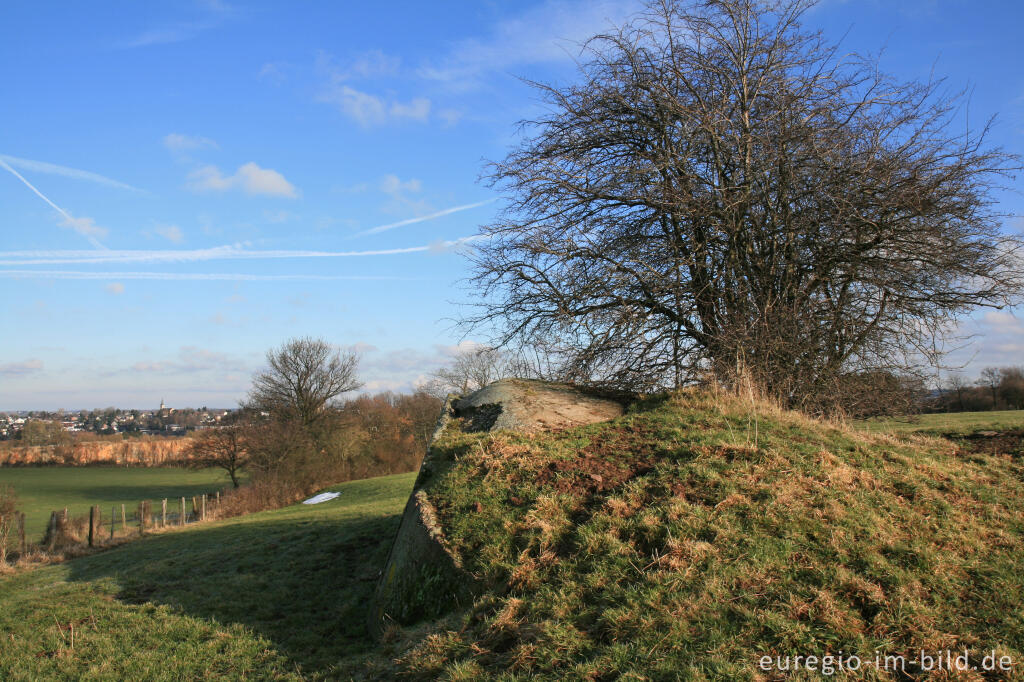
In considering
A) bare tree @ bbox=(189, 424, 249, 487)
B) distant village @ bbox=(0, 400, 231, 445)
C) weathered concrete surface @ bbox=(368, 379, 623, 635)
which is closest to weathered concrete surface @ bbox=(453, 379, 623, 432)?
weathered concrete surface @ bbox=(368, 379, 623, 635)

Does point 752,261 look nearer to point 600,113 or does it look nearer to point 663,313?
point 663,313

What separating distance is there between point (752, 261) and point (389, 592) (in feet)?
Result: 27.2

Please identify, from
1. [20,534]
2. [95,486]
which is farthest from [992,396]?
[95,486]

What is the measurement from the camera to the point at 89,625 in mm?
7977

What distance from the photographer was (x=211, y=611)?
8211 millimetres

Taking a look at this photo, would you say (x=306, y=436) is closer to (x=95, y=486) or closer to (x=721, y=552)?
(x=95, y=486)

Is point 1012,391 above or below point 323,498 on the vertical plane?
above

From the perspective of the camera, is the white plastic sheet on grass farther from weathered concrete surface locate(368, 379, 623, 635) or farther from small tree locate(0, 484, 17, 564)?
weathered concrete surface locate(368, 379, 623, 635)

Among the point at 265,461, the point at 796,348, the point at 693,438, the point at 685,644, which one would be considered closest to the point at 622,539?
the point at 685,644

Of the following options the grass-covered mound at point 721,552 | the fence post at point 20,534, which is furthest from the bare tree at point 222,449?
the grass-covered mound at point 721,552

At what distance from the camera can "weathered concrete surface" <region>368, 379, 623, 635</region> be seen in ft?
20.6

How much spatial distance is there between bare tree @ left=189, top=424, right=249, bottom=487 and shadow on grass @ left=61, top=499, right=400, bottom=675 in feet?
91.3

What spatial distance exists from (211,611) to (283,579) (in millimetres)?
1417

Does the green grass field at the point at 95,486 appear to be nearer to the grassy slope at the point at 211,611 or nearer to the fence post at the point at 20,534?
the fence post at the point at 20,534
